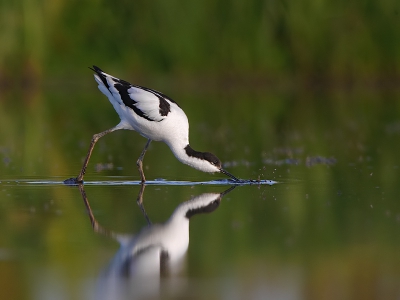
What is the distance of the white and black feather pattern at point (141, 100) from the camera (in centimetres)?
866

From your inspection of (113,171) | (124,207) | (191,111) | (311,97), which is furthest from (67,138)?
(311,97)

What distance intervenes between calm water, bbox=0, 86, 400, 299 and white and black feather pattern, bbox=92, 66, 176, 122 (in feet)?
2.19

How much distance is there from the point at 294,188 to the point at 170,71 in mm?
16881

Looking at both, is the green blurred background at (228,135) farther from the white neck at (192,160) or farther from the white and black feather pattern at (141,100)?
the white and black feather pattern at (141,100)

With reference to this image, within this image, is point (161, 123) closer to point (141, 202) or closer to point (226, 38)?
point (141, 202)

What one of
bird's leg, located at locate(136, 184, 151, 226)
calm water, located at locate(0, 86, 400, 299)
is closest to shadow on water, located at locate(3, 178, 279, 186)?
calm water, located at locate(0, 86, 400, 299)

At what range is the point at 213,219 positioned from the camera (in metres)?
6.79

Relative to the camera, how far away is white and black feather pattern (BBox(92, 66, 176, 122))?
8664mm

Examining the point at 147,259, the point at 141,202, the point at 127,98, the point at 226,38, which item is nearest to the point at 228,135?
the point at 127,98

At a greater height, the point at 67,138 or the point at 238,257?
the point at 67,138

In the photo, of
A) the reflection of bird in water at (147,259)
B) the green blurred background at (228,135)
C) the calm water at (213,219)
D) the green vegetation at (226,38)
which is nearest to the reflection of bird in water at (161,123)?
the calm water at (213,219)

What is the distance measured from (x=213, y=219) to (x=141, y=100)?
2.29 m

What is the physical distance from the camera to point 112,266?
5.23 m

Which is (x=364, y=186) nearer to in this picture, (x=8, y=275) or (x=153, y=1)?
(x=8, y=275)
